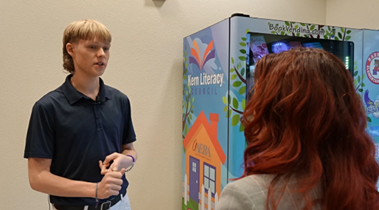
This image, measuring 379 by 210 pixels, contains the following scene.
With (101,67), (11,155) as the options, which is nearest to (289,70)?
(101,67)

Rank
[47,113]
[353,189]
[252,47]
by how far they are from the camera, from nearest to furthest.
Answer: [353,189] < [47,113] < [252,47]

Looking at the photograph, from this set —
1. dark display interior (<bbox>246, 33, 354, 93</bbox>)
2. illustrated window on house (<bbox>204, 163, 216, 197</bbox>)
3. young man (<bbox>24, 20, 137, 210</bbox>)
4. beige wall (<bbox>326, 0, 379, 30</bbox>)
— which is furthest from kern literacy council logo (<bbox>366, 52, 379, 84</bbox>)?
young man (<bbox>24, 20, 137, 210</bbox>)

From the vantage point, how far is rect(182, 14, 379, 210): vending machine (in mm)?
1728

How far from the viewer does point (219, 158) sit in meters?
1.83

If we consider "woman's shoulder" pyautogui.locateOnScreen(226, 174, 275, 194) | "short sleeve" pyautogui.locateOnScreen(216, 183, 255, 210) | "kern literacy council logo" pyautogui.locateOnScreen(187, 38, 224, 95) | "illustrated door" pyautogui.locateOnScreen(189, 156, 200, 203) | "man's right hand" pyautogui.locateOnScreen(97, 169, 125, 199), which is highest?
"kern literacy council logo" pyautogui.locateOnScreen(187, 38, 224, 95)

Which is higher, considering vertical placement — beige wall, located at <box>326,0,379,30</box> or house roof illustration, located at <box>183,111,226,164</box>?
beige wall, located at <box>326,0,379,30</box>

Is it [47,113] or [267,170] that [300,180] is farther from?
[47,113]

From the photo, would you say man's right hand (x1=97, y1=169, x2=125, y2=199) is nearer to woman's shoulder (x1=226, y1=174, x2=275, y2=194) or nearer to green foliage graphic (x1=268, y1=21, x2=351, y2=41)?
woman's shoulder (x1=226, y1=174, x2=275, y2=194)

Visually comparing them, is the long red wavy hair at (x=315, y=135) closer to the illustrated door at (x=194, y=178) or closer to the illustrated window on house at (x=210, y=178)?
the illustrated window on house at (x=210, y=178)

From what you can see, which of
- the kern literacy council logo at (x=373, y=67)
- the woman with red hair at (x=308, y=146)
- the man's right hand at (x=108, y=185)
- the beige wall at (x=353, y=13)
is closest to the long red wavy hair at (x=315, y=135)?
the woman with red hair at (x=308, y=146)

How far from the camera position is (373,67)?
2.08 m

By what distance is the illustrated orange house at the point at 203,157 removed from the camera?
1861 mm

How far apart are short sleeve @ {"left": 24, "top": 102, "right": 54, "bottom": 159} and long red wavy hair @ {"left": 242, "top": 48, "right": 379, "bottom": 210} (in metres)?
0.84

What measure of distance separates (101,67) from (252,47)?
2.89 ft
